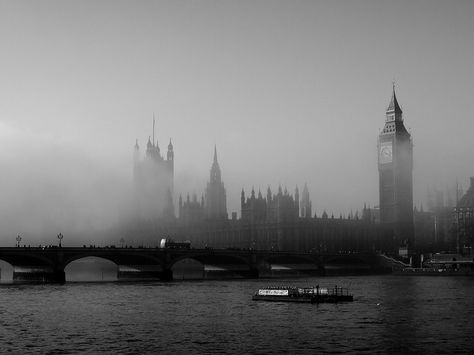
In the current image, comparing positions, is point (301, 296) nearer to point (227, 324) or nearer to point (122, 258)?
point (227, 324)

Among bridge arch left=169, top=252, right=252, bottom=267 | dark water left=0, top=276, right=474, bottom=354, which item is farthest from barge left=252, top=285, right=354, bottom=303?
bridge arch left=169, top=252, right=252, bottom=267

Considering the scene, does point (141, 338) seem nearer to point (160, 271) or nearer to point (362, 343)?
point (362, 343)

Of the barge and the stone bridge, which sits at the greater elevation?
the stone bridge

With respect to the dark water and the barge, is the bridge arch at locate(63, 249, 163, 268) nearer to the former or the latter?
the dark water

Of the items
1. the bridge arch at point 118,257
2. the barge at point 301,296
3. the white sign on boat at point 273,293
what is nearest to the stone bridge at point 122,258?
the bridge arch at point 118,257

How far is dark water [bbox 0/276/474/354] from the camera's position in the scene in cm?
6288

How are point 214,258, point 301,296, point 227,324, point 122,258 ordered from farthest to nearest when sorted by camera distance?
1. point 214,258
2. point 122,258
3. point 301,296
4. point 227,324

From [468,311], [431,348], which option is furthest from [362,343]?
[468,311]

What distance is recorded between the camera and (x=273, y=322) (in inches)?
3127

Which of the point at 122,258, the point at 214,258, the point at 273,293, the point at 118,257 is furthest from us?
the point at 214,258

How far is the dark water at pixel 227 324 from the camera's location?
62875mm

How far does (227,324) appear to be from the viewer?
7831cm

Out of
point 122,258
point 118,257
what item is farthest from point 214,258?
point 118,257

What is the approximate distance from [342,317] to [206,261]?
11814cm
